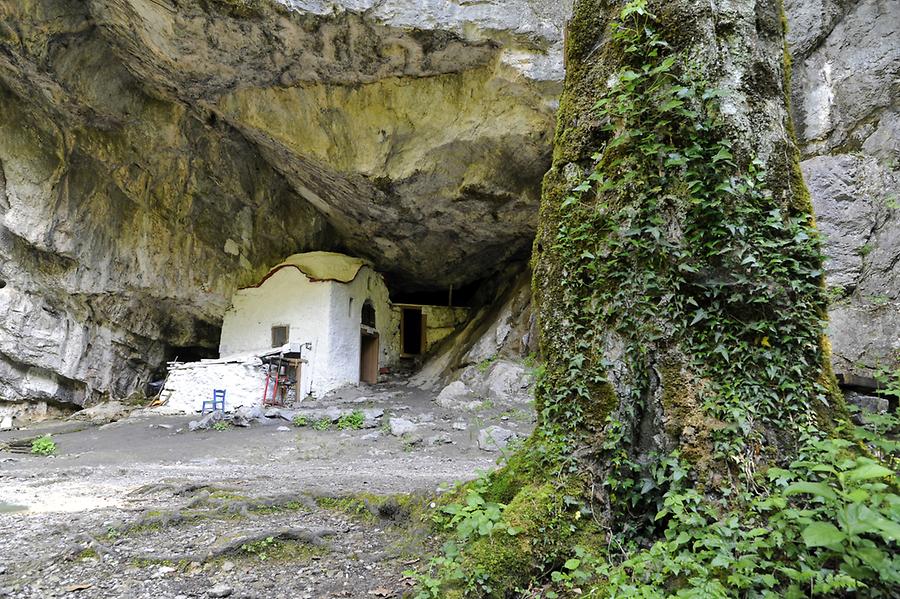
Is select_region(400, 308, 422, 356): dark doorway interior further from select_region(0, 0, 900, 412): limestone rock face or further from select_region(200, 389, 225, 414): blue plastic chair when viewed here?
select_region(200, 389, 225, 414): blue plastic chair

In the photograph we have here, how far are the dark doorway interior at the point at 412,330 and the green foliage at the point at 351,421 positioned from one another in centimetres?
928

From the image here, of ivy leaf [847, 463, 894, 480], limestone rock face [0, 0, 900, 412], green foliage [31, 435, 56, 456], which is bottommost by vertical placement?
green foliage [31, 435, 56, 456]

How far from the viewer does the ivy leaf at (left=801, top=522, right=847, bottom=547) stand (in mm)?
1557

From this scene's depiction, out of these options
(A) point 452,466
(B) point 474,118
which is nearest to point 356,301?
(B) point 474,118

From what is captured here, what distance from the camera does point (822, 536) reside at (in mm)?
1578

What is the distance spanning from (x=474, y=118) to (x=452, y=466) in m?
8.60

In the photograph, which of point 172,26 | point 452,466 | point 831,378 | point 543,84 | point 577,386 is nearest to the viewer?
point 831,378

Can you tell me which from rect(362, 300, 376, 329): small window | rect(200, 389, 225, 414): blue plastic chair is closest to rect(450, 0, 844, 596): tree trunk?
rect(200, 389, 225, 414): blue plastic chair

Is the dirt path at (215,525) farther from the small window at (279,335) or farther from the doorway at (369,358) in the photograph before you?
the doorway at (369,358)

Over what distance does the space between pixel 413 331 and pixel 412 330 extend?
2.7 inches

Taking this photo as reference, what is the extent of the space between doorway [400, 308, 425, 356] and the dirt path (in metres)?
12.4

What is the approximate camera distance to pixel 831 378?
2518 mm

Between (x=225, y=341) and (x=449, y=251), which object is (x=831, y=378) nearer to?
(x=449, y=251)

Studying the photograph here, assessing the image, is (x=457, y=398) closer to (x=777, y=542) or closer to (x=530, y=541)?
(x=530, y=541)
